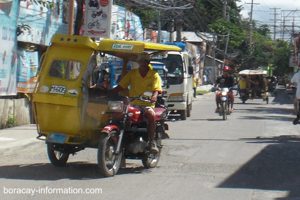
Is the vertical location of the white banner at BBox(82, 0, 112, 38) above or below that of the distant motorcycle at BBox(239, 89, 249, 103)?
above

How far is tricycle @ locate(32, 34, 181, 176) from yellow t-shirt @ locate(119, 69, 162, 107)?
46 cm

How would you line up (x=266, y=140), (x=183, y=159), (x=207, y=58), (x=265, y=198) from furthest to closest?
(x=207, y=58)
(x=266, y=140)
(x=183, y=159)
(x=265, y=198)

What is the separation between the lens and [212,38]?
7425 centimetres

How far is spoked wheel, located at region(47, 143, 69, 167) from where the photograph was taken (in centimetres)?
981

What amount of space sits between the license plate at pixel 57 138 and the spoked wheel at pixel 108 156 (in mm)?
648

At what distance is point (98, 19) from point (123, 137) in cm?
1162

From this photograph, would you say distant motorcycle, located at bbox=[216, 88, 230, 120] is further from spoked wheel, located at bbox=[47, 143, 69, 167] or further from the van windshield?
spoked wheel, located at bbox=[47, 143, 69, 167]

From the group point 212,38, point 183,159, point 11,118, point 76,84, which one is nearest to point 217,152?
point 183,159

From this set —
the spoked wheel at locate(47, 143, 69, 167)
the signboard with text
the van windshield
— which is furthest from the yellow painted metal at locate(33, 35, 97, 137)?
the van windshield

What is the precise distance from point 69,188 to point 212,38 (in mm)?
67132

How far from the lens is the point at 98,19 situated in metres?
20.8

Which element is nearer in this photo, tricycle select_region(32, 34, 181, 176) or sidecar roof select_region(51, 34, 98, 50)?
tricycle select_region(32, 34, 181, 176)

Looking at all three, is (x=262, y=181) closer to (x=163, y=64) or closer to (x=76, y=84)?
(x=76, y=84)

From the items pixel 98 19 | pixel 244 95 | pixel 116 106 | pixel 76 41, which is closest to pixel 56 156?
pixel 116 106
